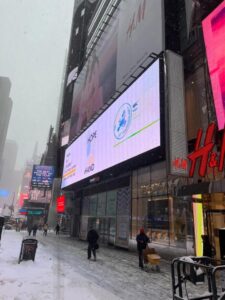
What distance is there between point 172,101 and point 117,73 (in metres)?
11.7

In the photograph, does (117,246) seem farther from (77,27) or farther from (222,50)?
(77,27)

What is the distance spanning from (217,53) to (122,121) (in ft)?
29.1

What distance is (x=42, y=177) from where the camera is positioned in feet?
219

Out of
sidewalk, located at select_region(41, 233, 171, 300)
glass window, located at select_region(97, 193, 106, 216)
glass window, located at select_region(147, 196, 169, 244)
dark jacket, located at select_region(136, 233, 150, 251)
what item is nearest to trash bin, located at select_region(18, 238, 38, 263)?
sidewalk, located at select_region(41, 233, 171, 300)

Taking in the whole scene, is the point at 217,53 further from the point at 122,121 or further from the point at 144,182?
the point at 144,182

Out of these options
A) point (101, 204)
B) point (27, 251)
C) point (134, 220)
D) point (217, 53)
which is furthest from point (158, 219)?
point (101, 204)

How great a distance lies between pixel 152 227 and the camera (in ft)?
57.9

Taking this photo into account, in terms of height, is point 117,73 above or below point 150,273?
above

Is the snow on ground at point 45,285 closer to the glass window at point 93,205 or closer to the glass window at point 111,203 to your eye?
the glass window at point 111,203

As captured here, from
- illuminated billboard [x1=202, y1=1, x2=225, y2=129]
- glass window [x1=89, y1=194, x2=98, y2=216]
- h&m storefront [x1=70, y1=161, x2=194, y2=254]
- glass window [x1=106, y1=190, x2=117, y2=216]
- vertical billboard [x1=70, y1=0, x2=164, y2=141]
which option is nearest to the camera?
illuminated billboard [x1=202, y1=1, x2=225, y2=129]

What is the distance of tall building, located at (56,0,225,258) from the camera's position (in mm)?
13492

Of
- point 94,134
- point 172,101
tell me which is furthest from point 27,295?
point 94,134

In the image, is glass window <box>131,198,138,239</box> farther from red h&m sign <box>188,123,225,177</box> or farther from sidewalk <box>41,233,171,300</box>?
red h&m sign <box>188,123,225,177</box>

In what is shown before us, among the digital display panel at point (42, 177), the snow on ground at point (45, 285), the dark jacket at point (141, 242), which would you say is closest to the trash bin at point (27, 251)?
the snow on ground at point (45, 285)
